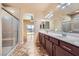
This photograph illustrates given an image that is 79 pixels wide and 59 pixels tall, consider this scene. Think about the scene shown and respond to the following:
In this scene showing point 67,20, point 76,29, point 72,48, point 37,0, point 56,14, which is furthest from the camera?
point 56,14

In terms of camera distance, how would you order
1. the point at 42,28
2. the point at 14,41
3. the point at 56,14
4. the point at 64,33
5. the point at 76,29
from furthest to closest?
1. the point at 42,28
2. the point at 14,41
3. the point at 56,14
4. the point at 64,33
5. the point at 76,29

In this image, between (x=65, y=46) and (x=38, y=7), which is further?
(x=38, y=7)

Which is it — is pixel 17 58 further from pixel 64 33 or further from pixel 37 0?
pixel 64 33

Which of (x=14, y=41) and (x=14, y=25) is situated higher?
(x=14, y=25)

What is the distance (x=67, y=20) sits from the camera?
2402 mm

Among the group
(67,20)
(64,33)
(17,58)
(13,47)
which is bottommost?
(13,47)

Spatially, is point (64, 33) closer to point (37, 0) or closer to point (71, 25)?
point (71, 25)

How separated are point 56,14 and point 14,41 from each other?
125 centimetres

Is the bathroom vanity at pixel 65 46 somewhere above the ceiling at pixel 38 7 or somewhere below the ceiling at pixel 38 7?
below

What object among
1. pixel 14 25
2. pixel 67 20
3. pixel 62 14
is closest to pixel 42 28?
pixel 14 25

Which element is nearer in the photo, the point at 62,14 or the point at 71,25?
the point at 71,25

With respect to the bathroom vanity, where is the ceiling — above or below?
above

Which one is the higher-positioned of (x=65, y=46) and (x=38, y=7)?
(x=38, y=7)

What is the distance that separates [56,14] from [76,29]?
938 mm
